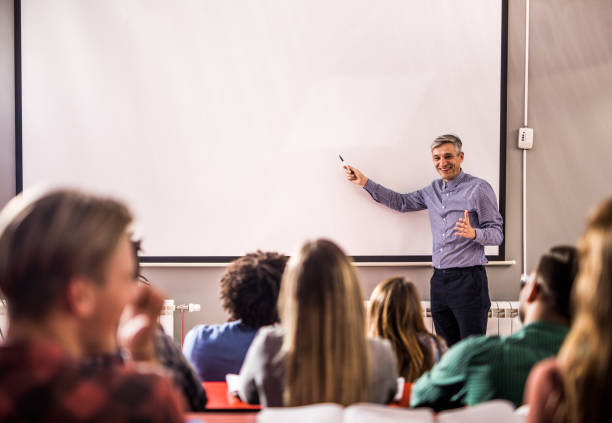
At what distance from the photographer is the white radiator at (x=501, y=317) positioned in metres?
3.50

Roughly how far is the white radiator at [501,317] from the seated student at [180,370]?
2342mm

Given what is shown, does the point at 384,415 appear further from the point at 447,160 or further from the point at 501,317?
the point at 501,317

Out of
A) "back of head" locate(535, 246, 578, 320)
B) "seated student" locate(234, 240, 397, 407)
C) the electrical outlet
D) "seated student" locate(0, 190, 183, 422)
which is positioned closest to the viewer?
"seated student" locate(0, 190, 183, 422)

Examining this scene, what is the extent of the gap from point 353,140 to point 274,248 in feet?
3.03

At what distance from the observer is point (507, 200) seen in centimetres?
365

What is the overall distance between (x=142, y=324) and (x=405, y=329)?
3.62ft

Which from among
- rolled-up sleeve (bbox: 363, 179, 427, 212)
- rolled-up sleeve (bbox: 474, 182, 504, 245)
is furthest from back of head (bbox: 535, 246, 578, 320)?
rolled-up sleeve (bbox: 363, 179, 427, 212)

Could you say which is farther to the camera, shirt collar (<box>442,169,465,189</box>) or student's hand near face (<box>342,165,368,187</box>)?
student's hand near face (<box>342,165,368,187</box>)

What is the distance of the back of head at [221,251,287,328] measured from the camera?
6.36 ft

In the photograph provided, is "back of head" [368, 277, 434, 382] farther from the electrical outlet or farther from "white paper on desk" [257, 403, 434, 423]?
the electrical outlet

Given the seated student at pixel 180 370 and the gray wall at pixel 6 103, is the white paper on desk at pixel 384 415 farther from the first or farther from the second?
the gray wall at pixel 6 103

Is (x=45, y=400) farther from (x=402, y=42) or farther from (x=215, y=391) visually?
(x=402, y=42)

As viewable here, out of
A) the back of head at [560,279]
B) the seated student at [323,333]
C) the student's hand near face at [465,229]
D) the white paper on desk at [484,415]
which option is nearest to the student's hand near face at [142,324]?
the seated student at [323,333]

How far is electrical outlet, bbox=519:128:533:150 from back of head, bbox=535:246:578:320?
238 cm
